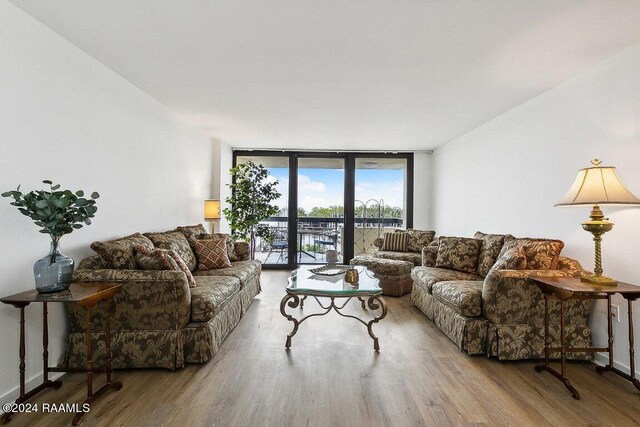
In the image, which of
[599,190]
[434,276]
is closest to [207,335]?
[434,276]

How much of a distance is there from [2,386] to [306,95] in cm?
335

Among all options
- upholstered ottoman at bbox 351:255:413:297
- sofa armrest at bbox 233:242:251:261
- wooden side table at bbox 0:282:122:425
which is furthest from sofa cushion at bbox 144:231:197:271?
upholstered ottoman at bbox 351:255:413:297

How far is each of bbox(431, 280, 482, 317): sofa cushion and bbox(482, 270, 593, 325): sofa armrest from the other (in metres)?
0.13

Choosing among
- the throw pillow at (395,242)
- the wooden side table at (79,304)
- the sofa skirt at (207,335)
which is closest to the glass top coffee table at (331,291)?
the sofa skirt at (207,335)

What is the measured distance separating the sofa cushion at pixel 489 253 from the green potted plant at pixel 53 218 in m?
3.78

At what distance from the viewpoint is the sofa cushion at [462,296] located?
2.80 meters

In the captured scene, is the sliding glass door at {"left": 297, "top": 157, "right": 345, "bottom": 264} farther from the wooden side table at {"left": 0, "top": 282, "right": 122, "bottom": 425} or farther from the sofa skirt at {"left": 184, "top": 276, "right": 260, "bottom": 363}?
the wooden side table at {"left": 0, "top": 282, "right": 122, "bottom": 425}

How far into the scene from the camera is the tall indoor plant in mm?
5543

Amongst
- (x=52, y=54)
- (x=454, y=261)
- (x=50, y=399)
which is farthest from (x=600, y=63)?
(x=50, y=399)

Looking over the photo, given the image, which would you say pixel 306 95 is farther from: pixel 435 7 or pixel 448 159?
pixel 448 159

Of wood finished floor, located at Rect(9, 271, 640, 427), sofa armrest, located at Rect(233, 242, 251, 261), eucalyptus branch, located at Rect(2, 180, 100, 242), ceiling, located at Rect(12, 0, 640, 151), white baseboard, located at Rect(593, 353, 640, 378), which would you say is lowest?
wood finished floor, located at Rect(9, 271, 640, 427)

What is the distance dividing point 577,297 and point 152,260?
319cm

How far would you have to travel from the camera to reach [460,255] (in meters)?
3.98

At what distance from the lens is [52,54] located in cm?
238
